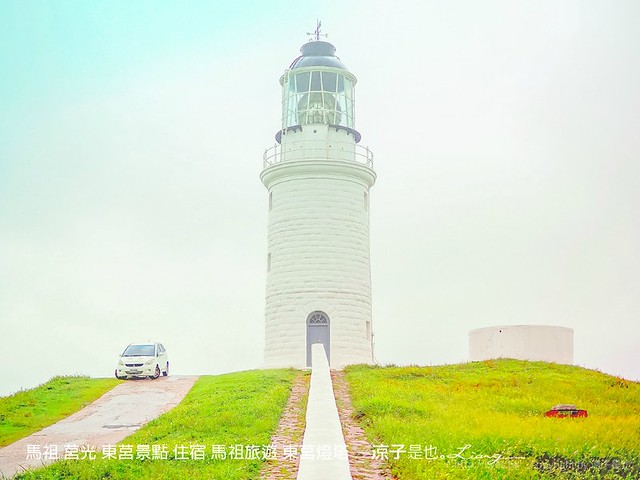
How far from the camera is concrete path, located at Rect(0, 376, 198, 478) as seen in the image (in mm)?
15953

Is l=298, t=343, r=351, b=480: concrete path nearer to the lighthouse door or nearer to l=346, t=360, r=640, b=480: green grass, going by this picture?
l=346, t=360, r=640, b=480: green grass

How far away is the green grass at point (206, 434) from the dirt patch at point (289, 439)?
0.52 feet

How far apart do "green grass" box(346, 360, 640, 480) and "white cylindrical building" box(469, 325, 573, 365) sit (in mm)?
4226

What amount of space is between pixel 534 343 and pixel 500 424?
578 inches

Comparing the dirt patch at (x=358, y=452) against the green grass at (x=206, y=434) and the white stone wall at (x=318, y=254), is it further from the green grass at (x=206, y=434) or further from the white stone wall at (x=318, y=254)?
the white stone wall at (x=318, y=254)

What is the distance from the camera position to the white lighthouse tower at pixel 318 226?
33031 mm

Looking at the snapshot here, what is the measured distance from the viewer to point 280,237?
34250 millimetres

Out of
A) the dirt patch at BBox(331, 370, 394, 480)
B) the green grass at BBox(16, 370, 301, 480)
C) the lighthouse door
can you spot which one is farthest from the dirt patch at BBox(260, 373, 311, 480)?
the lighthouse door

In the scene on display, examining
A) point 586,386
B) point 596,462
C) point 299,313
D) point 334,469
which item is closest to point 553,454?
point 596,462

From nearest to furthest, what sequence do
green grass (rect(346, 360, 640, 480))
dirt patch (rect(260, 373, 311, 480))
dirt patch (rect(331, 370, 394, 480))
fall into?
dirt patch (rect(331, 370, 394, 480)), green grass (rect(346, 360, 640, 480)), dirt patch (rect(260, 373, 311, 480))

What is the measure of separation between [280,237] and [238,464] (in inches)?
864

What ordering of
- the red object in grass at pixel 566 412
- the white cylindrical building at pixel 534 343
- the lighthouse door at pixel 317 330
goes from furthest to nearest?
the lighthouse door at pixel 317 330
the white cylindrical building at pixel 534 343
the red object in grass at pixel 566 412

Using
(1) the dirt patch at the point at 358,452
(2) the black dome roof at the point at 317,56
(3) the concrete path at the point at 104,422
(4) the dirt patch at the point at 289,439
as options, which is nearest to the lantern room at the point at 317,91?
(2) the black dome roof at the point at 317,56

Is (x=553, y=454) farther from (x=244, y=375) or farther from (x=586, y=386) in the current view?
(x=244, y=375)
